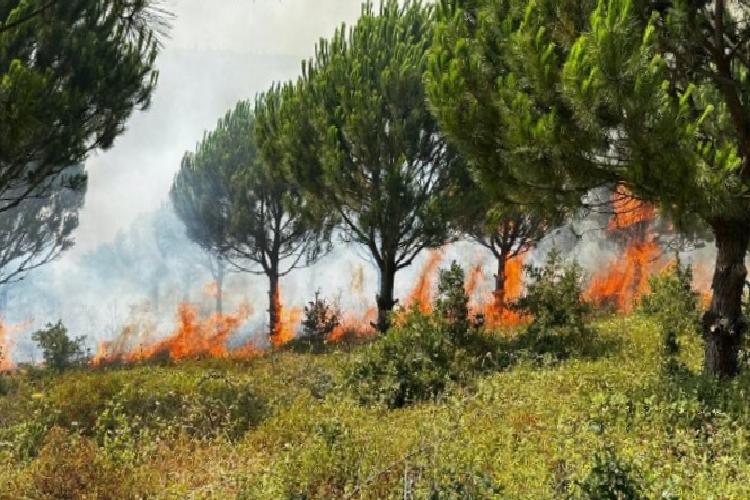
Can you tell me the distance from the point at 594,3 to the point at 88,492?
249 inches

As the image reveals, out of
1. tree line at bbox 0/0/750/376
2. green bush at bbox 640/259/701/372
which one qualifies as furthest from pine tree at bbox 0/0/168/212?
green bush at bbox 640/259/701/372

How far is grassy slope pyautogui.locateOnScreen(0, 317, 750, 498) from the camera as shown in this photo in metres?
4.48

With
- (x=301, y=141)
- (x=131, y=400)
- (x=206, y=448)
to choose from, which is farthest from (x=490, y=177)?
(x=301, y=141)

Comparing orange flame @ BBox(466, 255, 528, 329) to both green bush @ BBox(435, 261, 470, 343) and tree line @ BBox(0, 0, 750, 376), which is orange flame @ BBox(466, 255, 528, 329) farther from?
tree line @ BBox(0, 0, 750, 376)

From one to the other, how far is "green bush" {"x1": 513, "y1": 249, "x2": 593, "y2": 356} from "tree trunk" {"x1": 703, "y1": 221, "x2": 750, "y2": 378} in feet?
10.7

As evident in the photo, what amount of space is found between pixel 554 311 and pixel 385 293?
16.4 ft

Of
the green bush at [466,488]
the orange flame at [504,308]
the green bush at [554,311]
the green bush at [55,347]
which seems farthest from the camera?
the orange flame at [504,308]

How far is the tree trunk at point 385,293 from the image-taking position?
1428 centimetres

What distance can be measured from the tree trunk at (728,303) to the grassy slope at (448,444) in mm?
425

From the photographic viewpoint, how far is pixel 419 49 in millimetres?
13414

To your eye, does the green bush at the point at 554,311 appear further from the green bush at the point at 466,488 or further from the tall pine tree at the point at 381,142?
the green bush at the point at 466,488

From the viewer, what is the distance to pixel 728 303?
21.8ft

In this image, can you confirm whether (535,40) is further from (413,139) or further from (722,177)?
(413,139)

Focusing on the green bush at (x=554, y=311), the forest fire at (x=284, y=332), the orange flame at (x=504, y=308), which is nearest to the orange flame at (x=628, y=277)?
the orange flame at (x=504, y=308)
